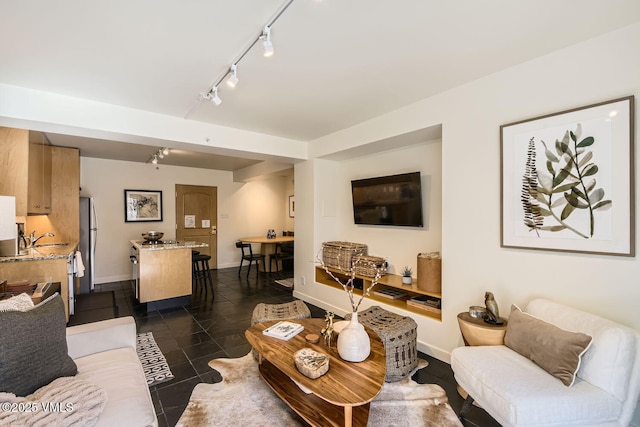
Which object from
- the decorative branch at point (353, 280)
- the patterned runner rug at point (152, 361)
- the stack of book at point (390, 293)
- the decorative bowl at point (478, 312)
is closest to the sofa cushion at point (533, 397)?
the decorative bowl at point (478, 312)

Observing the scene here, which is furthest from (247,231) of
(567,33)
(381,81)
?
(567,33)

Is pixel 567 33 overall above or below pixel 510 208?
above

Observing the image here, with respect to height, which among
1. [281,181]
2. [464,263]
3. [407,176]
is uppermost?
[281,181]

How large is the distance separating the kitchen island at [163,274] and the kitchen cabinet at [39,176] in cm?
125

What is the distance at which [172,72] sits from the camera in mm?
2311

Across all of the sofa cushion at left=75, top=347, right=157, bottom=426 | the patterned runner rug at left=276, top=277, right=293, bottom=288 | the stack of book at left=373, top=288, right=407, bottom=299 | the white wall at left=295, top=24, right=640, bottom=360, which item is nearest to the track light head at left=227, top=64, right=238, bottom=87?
the white wall at left=295, top=24, right=640, bottom=360

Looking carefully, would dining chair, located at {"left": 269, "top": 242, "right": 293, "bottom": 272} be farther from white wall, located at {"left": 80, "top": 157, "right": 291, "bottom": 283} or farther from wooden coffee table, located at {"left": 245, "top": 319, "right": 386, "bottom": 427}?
wooden coffee table, located at {"left": 245, "top": 319, "right": 386, "bottom": 427}

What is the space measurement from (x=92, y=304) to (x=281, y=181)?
5.46 meters

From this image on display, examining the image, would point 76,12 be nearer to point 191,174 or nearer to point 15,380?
point 15,380

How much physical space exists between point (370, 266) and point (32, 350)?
3052mm

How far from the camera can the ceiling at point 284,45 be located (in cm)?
161

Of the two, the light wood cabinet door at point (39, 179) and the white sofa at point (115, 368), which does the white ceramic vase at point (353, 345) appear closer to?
the white sofa at point (115, 368)

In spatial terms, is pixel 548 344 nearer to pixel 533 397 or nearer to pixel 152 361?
pixel 533 397

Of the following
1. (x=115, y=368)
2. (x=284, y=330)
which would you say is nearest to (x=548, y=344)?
(x=284, y=330)
